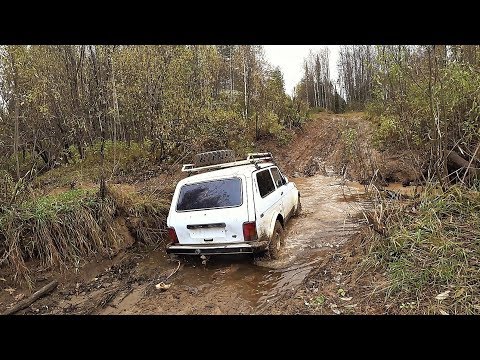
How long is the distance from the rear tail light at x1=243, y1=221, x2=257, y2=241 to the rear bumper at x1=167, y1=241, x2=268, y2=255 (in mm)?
87

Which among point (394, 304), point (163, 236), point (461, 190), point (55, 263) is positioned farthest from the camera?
point (163, 236)

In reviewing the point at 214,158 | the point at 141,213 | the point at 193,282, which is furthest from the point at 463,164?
the point at 141,213

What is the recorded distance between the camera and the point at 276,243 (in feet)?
21.4

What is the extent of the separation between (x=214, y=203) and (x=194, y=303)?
178cm

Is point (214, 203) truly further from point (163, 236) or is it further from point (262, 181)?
point (163, 236)

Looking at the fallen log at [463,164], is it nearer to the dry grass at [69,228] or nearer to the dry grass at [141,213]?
the dry grass at [141,213]

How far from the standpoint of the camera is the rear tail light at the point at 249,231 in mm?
5730

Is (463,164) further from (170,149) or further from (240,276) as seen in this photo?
(170,149)

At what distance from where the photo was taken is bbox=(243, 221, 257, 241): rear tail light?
5.73 metres

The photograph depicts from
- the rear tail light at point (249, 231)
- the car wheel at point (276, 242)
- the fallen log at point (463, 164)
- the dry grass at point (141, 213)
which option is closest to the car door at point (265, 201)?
the rear tail light at point (249, 231)

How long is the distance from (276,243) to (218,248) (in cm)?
128
